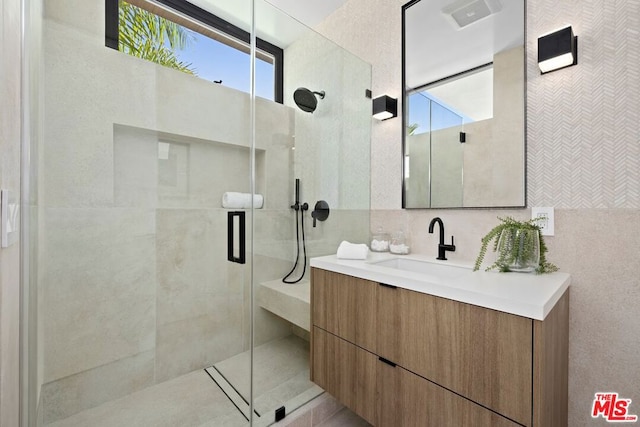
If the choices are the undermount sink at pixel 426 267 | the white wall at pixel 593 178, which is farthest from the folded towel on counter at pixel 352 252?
the white wall at pixel 593 178

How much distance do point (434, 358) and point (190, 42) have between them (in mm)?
1855

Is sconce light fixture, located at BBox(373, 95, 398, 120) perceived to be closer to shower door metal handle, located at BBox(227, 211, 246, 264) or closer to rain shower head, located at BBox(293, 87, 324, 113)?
rain shower head, located at BBox(293, 87, 324, 113)

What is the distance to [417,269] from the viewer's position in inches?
62.1

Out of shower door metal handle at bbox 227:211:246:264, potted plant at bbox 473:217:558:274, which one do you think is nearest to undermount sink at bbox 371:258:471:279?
potted plant at bbox 473:217:558:274

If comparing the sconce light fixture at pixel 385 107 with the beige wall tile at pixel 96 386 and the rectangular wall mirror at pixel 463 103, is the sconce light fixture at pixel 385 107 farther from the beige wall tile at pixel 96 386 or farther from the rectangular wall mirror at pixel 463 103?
the beige wall tile at pixel 96 386

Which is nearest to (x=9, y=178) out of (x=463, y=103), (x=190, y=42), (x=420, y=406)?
(x=190, y=42)

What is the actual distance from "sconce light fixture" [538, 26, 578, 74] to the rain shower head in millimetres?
1153

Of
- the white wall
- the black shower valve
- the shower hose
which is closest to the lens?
the white wall

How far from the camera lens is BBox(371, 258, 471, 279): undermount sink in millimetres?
1398

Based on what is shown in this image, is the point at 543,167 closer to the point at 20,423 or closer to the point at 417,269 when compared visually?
the point at 417,269

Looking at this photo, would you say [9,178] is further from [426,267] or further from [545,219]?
[545,219]

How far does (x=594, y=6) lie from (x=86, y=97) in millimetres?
2251

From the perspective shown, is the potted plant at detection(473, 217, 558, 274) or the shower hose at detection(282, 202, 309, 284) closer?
the potted plant at detection(473, 217, 558, 274)

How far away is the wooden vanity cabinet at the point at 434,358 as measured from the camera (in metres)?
0.82
